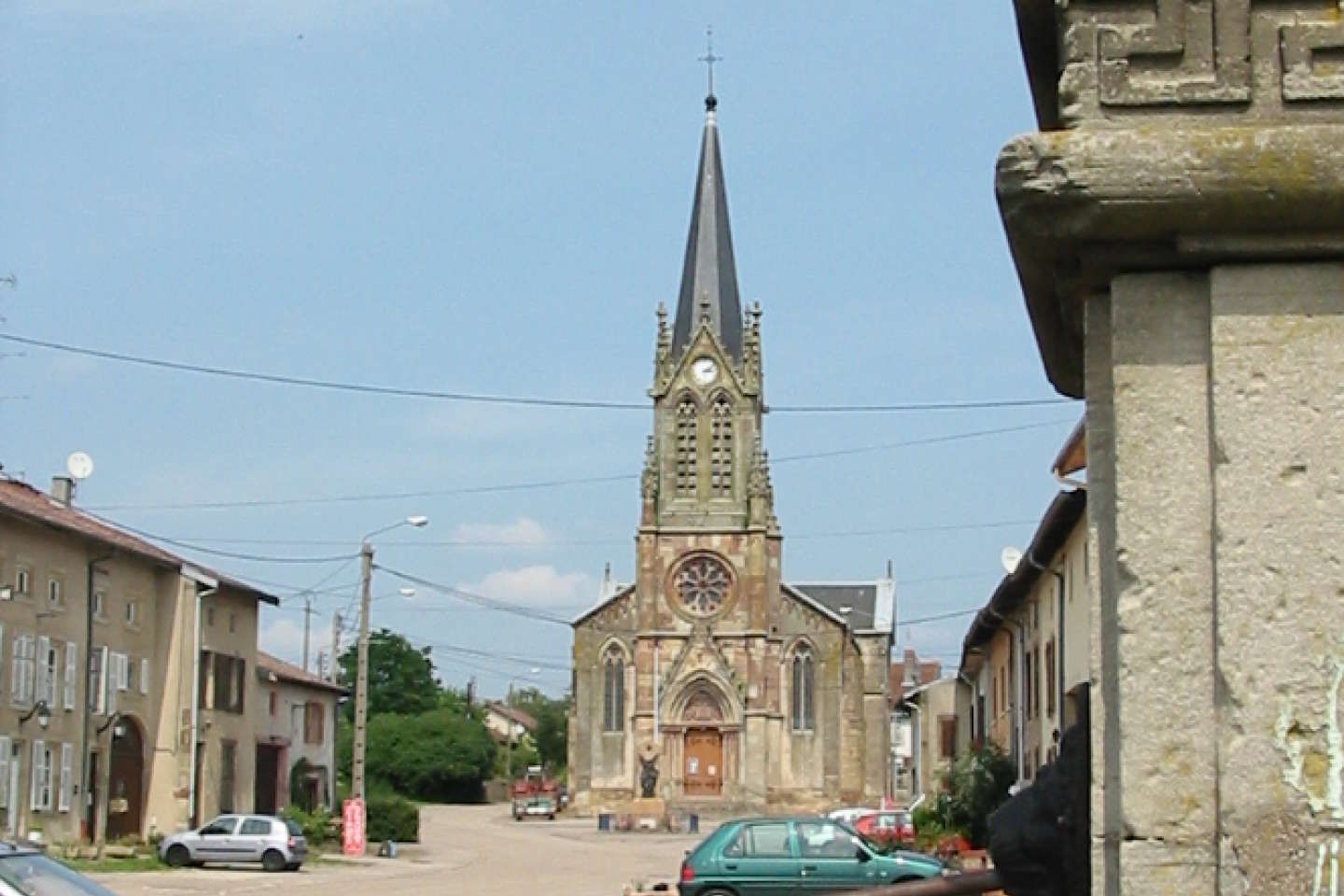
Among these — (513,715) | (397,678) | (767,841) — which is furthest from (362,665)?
(513,715)

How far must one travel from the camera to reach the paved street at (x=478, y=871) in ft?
108

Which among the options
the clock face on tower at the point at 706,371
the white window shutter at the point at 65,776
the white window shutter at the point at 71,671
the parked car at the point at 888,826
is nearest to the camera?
the parked car at the point at 888,826

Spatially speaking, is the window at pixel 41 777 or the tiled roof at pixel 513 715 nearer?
the window at pixel 41 777

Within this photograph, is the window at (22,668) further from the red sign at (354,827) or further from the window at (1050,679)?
the window at (1050,679)

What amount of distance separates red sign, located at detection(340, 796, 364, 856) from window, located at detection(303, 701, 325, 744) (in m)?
16.0

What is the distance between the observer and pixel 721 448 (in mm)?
86250

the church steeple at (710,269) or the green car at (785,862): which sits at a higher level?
the church steeple at (710,269)

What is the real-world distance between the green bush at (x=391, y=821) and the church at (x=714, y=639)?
29.1 meters

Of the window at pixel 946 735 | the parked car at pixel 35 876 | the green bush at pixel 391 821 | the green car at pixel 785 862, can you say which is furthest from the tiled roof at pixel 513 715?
the parked car at pixel 35 876

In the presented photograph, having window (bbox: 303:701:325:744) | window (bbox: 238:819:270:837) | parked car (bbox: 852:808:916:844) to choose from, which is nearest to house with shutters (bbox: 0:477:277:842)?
window (bbox: 238:819:270:837)

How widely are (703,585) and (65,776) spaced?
44.4m

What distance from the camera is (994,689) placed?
46.7m

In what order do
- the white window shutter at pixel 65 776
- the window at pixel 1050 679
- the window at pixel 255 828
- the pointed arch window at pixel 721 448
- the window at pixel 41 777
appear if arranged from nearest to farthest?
the window at pixel 1050 679 < the window at pixel 255 828 < the window at pixel 41 777 < the white window shutter at pixel 65 776 < the pointed arch window at pixel 721 448

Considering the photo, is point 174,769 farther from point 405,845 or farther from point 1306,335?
point 1306,335
